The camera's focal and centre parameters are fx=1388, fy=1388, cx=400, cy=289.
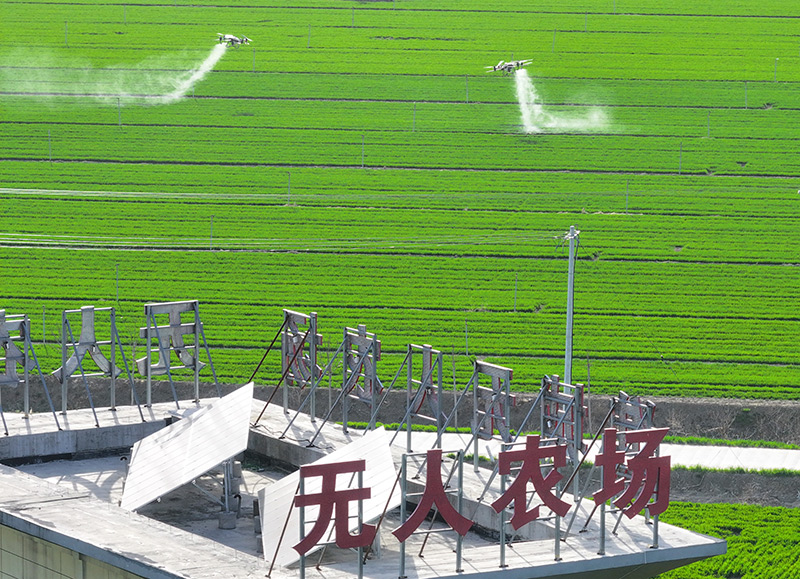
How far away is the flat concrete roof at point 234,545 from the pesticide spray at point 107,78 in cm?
9167

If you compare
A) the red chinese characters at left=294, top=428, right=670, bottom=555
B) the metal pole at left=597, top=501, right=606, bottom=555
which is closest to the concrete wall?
the red chinese characters at left=294, top=428, right=670, bottom=555

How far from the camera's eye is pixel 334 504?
21984 mm

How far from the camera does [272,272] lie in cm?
7875

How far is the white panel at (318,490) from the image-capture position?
2278 centimetres

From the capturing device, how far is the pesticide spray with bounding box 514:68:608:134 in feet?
363

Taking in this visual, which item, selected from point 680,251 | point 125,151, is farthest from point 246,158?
point 680,251

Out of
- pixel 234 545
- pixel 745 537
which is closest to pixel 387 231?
pixel 745 537

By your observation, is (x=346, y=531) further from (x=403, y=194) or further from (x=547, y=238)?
(x=403, y=194)

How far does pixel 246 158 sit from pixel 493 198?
19.5 meters

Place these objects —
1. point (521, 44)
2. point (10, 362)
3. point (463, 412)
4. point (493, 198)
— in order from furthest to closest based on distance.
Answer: point (521, 44)
point (493, 198)
point (463, 412)
point (10, 362)

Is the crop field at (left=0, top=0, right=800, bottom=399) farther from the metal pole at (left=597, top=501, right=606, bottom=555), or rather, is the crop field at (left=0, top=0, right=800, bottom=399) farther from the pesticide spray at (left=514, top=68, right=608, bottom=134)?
the metal pole at (left=597, top=501, right=606, bottom=555)

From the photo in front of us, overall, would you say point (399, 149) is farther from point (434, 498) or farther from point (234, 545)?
point (434, 498)

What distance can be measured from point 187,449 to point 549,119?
8780 cm

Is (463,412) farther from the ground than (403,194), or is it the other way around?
(403,194)
